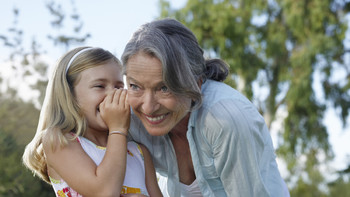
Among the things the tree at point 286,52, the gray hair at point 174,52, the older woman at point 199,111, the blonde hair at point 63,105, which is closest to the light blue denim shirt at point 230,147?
the older woman at point 199,111

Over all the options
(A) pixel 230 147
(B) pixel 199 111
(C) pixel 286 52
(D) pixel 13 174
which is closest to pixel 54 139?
(B) pixel 199 111

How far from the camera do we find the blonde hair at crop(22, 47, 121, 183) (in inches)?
114

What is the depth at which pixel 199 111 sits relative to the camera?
110 inches

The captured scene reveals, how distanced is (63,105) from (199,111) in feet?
2.75

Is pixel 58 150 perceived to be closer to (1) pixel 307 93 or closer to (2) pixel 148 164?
(2) pixel 148 164

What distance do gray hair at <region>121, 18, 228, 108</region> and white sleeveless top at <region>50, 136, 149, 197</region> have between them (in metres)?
0.56

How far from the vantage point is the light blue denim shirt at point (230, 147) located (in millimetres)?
2656

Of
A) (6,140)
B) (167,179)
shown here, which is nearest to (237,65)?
(6,140)

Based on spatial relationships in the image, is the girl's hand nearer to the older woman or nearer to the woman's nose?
the older woman

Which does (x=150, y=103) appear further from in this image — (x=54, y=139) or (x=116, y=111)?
(x=54, y=139)

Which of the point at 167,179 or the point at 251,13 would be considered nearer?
the point at 167,179

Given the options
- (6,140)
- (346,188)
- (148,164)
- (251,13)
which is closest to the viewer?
(148,164)

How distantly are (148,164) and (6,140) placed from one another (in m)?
6.31

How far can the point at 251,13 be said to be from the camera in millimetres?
15227
